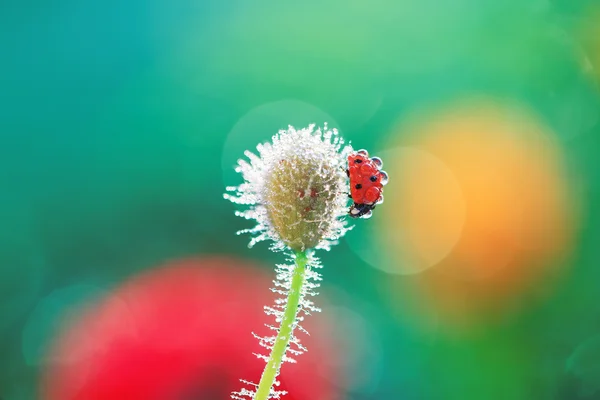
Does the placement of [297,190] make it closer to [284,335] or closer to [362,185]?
[362,185]

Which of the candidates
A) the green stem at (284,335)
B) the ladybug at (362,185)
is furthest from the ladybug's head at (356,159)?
the green stem at (284,335)

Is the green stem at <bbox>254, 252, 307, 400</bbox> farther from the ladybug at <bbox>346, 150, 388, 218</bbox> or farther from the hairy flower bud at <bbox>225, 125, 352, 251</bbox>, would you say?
the ladybug at <bbox>346, 150, 388, 218</bbox>

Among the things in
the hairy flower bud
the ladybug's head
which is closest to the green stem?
the hairy flower bud

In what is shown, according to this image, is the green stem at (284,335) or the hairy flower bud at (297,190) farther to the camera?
the hairy flower bud at (297,190)

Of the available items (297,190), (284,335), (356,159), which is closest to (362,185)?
(356,159)

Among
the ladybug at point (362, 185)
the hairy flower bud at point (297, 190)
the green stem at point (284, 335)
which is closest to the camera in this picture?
the green stem at point (284, 335)

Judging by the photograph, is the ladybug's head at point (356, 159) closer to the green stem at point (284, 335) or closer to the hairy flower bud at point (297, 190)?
the hairy flower bud at point (297, 190)
